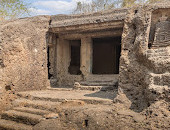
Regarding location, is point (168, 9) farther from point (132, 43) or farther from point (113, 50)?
point (113, 50)

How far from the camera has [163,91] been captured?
9.73ft

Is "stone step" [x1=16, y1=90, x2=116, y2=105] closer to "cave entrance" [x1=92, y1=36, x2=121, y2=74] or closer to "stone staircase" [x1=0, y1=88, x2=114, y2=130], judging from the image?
"stone staircase" [x1=0, y1=88, x2=114, y2=130]

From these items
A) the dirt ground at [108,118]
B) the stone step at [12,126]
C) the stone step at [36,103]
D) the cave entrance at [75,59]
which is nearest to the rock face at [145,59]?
the dirt ground at [108,118]

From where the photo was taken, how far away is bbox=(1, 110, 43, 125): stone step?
12.9ft

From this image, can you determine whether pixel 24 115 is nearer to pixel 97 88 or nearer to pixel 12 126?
pixel 12 126

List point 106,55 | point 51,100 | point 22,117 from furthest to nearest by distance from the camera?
point 106,55
point 51,100
point 22,117

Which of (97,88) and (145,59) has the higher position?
(145,59)

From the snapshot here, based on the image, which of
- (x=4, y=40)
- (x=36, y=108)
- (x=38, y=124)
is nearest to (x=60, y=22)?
(x=4, y=40)

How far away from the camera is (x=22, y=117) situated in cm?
412

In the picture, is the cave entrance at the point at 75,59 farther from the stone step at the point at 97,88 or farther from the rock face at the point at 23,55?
the stone step at the point at 97,88

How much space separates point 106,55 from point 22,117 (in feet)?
22.9

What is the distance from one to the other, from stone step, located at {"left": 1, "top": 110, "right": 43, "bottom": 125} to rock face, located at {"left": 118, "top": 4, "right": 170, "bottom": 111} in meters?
1.97

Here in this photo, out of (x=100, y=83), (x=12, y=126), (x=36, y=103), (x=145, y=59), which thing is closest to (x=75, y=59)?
(x=100, y=83)

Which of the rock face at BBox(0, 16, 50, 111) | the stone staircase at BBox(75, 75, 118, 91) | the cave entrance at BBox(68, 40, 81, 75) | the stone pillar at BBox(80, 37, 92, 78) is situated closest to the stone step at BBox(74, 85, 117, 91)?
the stone staircase at BBox(75, 75, 118, 91)
